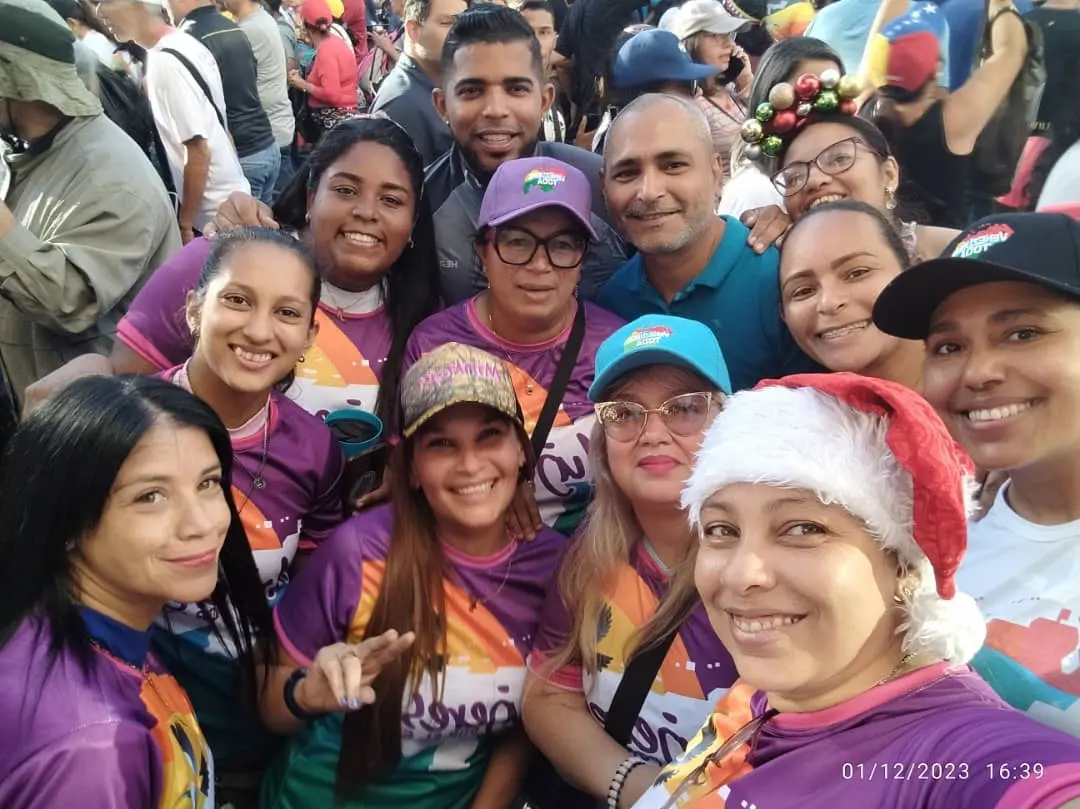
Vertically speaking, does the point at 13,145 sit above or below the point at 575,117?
below

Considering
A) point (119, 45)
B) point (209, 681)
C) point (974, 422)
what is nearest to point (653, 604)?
point (974, 422)

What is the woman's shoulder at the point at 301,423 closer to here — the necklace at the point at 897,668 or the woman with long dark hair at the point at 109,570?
the woman with long dark hair at the point at 109,570

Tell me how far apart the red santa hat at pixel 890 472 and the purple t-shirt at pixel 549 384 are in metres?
1.28

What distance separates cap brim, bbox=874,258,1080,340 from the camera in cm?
170

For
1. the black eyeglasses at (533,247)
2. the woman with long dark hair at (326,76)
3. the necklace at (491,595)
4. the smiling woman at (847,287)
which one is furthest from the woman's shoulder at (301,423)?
the woman with long dark hair at (326,76)

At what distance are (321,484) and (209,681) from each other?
2.16ft

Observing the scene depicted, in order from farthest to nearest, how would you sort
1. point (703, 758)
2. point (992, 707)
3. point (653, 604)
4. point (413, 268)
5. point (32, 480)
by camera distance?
point (413, 268) → point (653, 604) → point (32, 480) → point (703, 758) → point (992, 707)

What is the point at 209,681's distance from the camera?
2.47 meters

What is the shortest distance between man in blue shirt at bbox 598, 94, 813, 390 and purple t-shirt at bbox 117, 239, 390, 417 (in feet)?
3.42

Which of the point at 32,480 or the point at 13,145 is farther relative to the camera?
the point at 13,145

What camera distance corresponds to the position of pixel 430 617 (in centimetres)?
227

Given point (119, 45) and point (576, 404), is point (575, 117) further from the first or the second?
point (576, 404)

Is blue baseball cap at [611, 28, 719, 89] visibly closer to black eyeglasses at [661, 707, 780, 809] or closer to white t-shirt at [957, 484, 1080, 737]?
white t-shirt at [957, 484, 1080, 737]

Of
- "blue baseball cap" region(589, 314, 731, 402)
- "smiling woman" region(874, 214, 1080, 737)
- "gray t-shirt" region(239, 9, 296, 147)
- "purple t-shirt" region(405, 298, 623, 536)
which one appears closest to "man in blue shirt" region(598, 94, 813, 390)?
"purple t-shirt" region(405, 298, 623, 536)
